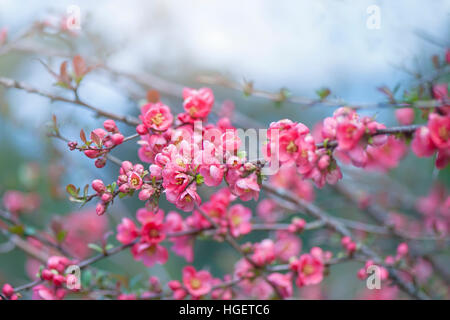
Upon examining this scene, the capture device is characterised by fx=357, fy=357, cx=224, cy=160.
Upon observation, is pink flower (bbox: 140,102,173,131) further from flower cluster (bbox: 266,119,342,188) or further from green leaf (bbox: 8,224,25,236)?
green leaf (bbox: 8,224,25,236)

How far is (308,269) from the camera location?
0.81m

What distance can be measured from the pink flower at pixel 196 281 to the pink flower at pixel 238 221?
4.6 inches

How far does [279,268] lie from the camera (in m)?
0.80

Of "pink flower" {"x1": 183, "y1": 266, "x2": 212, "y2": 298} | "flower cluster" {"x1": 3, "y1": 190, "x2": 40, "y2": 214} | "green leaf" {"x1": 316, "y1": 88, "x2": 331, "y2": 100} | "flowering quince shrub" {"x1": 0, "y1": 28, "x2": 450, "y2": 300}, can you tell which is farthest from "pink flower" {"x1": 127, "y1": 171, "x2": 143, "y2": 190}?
"flower cluster" {"x1": 3, "y1": 190, "x2": 40, "y2": 214}

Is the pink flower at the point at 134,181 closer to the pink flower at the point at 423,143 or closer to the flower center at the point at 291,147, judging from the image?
the flower center at the point at 291,147

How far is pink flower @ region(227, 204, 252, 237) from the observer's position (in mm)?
849

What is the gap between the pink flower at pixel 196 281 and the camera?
0.77 metres

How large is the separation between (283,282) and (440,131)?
1.46ft

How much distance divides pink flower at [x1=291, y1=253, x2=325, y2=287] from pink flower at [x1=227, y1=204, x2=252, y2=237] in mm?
140

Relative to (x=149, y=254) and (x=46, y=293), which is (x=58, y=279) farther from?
(x=149, y=254)

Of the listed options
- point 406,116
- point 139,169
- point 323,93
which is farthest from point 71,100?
point 406,116

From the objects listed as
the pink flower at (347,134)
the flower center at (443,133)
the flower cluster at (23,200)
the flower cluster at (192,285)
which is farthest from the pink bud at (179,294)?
the flower cluster at (23,200)

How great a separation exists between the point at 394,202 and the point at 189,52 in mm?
1179
